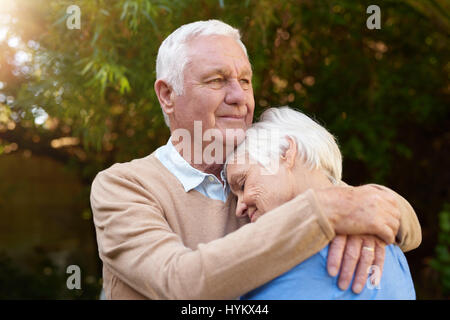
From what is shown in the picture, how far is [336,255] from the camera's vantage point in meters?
1.39

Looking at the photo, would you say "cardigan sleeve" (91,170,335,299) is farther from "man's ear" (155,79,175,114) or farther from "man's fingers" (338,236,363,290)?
"man's ear" (155,79,175,114)

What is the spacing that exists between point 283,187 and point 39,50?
8.48ft

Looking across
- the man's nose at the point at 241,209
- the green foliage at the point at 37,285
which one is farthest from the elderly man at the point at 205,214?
the green foliage at the point at 37,285

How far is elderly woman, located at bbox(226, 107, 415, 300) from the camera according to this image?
1.40m

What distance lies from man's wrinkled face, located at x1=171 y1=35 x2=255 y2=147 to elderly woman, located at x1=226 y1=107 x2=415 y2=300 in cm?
11

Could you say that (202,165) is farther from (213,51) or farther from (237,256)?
(237,256)

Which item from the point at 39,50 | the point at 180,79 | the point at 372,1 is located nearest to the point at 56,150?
the point at 39,50

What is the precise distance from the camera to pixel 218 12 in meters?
3.46

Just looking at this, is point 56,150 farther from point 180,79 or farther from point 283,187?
point 283,187

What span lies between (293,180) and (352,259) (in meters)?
0.33

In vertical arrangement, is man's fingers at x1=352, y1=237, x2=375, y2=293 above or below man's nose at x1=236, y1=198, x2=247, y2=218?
below

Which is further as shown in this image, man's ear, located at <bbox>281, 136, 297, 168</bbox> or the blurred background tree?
the blurred background tree

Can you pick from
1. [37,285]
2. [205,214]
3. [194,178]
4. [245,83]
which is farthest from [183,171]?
[37,285]

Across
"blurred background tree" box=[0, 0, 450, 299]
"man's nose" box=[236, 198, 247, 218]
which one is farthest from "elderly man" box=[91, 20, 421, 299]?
"blurred background tree" box=[0, 0, 450, 299]
